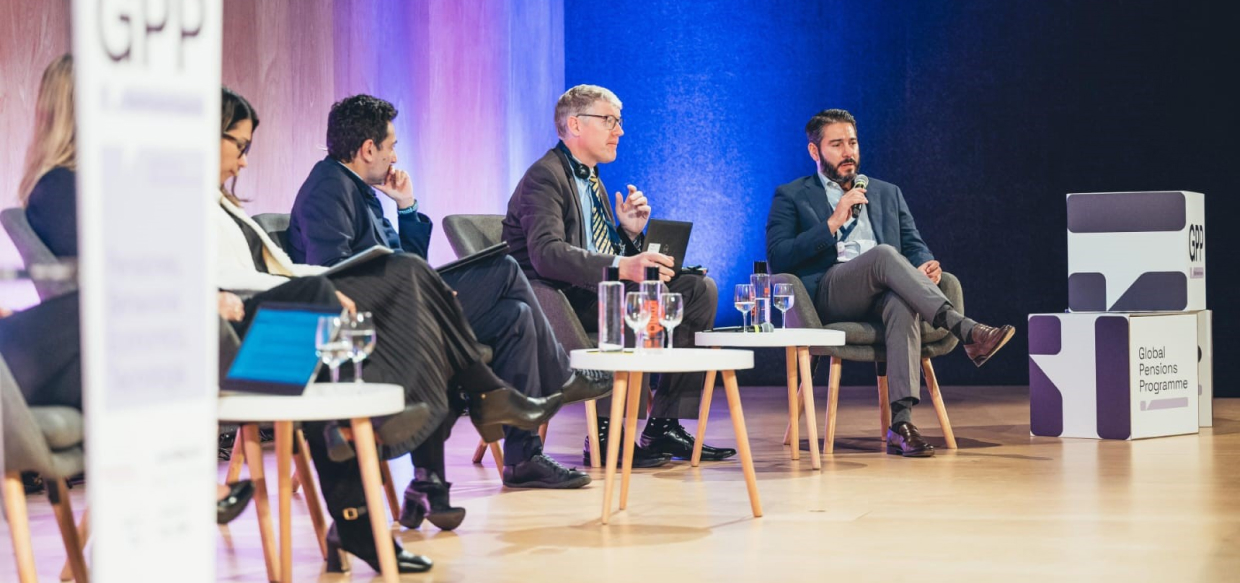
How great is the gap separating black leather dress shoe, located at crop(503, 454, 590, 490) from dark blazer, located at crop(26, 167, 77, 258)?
1711mm

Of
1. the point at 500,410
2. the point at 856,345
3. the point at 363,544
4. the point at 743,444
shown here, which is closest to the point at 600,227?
the point at 856,345

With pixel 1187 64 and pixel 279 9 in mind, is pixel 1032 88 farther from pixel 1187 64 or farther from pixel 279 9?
pixel 279 9

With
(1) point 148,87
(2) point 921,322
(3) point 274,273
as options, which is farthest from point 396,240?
(1) point 148,87

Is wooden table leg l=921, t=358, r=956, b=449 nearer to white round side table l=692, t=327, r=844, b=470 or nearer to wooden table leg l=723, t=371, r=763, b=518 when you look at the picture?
white round side table l=692, t=327, r=844, b=470

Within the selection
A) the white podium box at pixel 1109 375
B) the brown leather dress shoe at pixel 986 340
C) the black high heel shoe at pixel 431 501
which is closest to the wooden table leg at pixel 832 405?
the brown leather dress shoe at pixel 986 340

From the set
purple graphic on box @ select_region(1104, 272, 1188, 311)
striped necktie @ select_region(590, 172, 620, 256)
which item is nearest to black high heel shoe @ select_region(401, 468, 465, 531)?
striped necktie @ select_region(590, 172, 620, 256)

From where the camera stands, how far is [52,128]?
2.26 metres

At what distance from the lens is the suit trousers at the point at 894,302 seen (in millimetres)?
4355

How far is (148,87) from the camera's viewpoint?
4.88 ft

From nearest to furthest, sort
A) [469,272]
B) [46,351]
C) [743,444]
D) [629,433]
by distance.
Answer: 1. [46,351]
2. [743,444]
3. [629,433]
4. [469,272]

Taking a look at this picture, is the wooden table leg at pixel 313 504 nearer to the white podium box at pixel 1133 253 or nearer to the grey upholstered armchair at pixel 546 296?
the grey upholstered armchair at pixel 546 296

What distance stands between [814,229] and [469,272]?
1.58m

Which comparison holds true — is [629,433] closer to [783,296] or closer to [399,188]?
[783,296]

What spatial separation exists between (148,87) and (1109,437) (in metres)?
4.08
